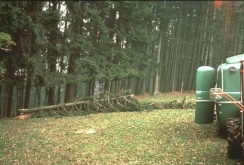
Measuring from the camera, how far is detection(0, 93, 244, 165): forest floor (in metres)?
8.38

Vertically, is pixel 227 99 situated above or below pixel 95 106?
above

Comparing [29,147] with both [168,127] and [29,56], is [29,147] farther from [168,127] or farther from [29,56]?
[29,56]

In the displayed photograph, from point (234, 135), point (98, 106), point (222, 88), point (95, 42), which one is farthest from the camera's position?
point (95, 42)

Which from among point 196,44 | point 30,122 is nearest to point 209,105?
point 30,122

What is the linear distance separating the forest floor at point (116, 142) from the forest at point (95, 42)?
342cm

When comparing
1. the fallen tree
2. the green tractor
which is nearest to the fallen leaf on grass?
the green tractor

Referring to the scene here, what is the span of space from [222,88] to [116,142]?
4.22 meters

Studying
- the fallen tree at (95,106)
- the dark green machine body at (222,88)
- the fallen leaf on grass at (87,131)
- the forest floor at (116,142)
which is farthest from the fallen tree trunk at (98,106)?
the dark green machine body at (222,88)

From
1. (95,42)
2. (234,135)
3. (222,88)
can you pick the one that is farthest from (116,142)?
(95,42)

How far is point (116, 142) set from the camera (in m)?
10.2

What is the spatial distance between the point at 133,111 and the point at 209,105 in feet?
27.0

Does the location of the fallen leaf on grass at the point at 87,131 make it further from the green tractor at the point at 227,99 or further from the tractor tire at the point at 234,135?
the tractor tire at the point at 234,135

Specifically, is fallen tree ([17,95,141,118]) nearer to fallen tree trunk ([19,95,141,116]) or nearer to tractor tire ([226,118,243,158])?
fallen tree trunk ([19,95,141,116])

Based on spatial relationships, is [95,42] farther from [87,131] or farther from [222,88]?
[222,88]
